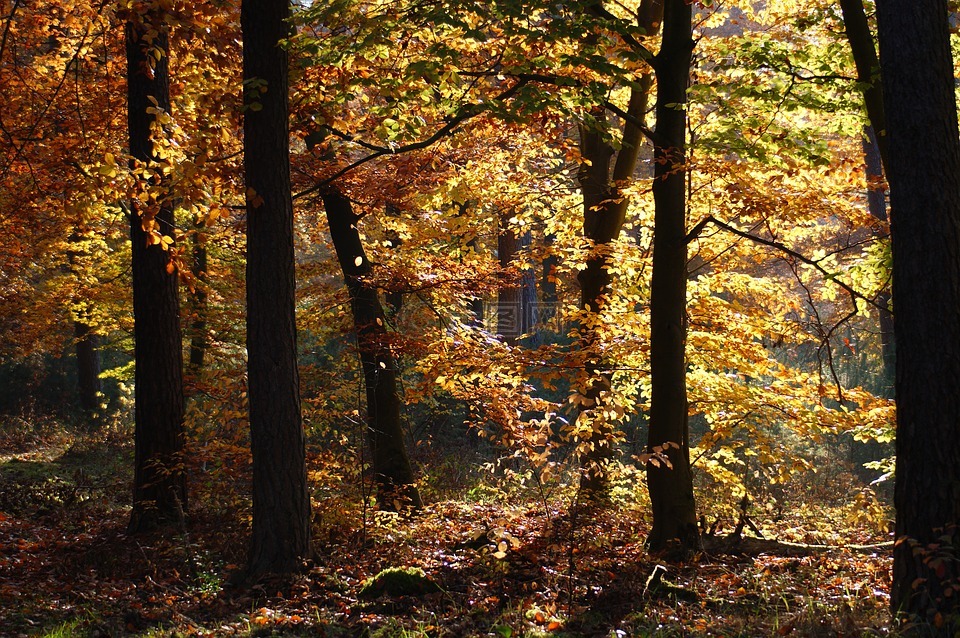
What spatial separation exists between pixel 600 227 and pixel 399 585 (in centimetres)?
607

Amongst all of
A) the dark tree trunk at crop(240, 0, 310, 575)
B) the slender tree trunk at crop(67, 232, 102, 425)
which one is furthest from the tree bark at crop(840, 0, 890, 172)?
the slender tree trunk at crop(67, 232, 102, 425)

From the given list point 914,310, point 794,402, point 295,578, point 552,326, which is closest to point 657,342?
point 794,402

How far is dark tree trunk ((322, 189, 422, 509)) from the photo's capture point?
34.8ft

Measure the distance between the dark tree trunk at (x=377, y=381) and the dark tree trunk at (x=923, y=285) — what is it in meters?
6.57

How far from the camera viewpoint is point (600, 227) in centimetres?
1080

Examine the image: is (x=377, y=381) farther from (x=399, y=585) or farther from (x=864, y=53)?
(x=864, y=53)

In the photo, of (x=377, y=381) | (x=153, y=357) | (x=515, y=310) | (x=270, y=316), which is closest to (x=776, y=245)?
(x=270, y=316)

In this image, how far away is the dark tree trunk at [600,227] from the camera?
9602mm

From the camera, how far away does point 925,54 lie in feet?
16.7

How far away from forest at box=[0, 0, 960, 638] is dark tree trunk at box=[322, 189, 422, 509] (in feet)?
0.16

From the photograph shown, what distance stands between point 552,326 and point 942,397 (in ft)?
28.0

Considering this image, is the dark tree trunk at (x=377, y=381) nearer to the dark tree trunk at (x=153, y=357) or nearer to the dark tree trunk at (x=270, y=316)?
the dark tree trunk at (x=153, y=357)

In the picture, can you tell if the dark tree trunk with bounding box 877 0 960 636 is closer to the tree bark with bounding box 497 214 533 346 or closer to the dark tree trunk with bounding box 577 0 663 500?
the dark tree trunk with bounding box 577 0 663 500

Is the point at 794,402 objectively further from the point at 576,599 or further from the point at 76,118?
the point at 76,118
